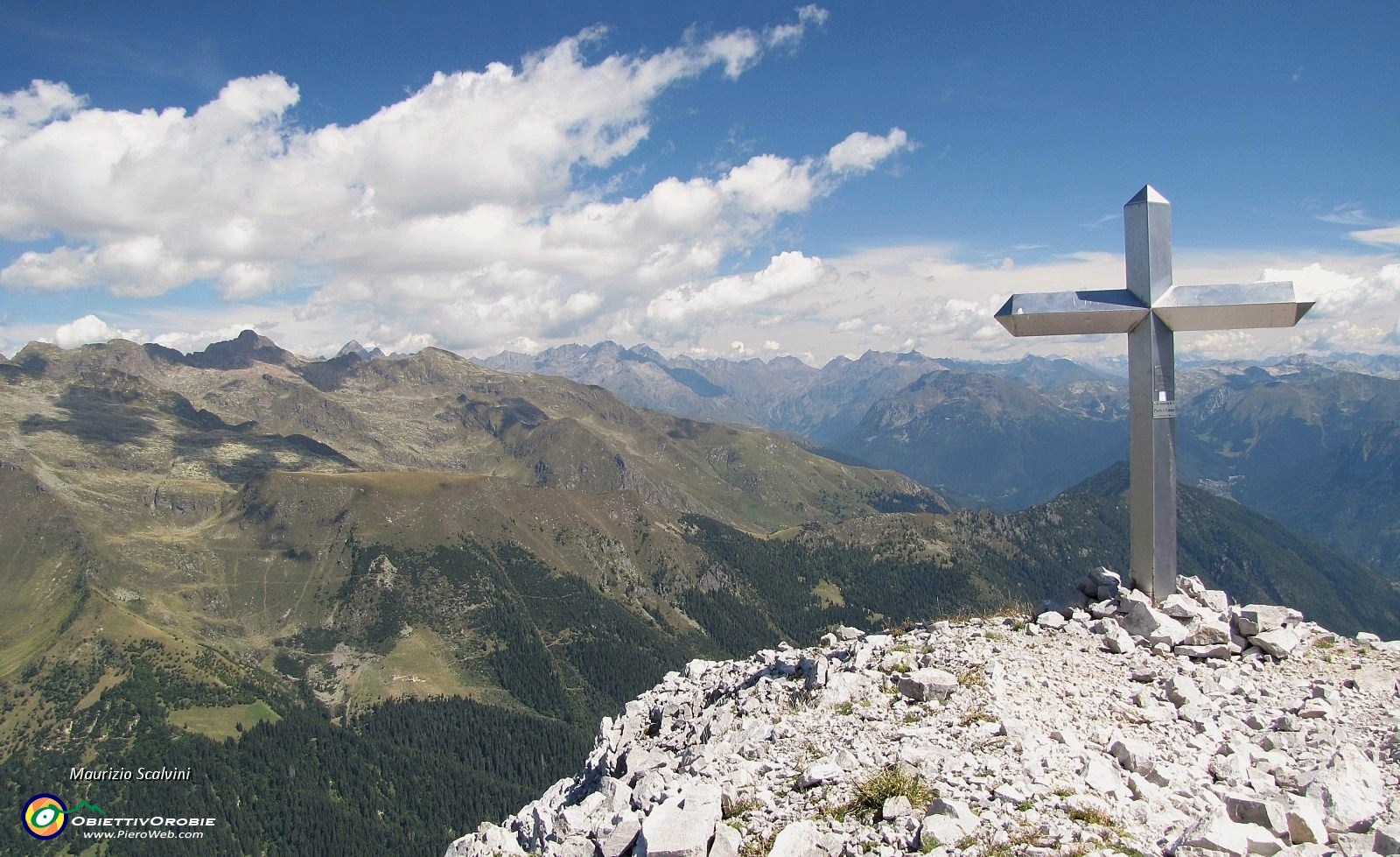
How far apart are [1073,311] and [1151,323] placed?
207cm

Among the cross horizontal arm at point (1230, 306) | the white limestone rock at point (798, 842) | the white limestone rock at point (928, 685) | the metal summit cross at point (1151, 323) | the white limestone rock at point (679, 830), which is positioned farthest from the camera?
the metal summit cross at point (1151, 323)

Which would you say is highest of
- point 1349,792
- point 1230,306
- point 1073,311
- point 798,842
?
point 1073,311

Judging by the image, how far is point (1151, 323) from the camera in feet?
58.5

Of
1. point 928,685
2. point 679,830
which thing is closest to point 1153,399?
point 928,685

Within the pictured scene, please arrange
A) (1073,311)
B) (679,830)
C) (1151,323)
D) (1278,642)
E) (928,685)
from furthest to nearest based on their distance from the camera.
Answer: (1151,323) < (1073,311) < (1278,642) < (928,685) < (679,830)

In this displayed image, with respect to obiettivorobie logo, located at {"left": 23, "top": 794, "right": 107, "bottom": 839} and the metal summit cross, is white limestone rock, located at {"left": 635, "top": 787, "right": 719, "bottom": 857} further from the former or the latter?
obiettivorobie logo, located at {"left": 23, "top": 794, "right": 107, "bottom": 839}

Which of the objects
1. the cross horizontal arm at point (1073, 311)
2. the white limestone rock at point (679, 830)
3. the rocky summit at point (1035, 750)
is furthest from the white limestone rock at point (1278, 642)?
the white limestone rock at point (679, 830)

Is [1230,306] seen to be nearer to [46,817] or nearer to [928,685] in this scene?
[928,685]

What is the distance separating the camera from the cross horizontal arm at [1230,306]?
16.9m

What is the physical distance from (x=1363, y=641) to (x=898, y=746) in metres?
12.7

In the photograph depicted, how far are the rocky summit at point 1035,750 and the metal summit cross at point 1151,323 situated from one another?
1.54m

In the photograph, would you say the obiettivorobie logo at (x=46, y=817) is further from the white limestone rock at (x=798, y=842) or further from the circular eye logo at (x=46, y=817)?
the white limestone rock at (x=798, y=842)

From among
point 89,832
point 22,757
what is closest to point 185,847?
point 89,832

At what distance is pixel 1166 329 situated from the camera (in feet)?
59.2
